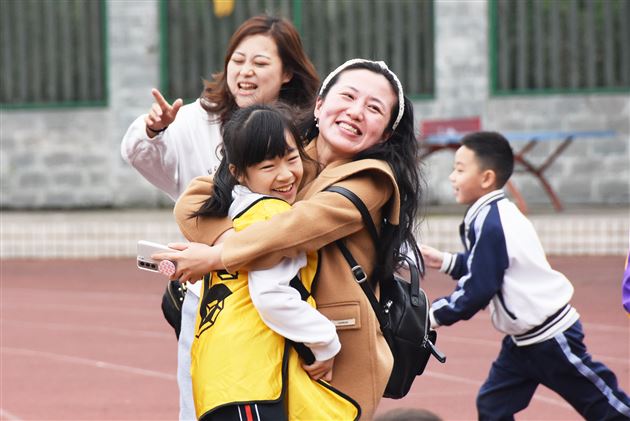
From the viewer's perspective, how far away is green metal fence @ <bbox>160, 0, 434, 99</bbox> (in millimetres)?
14297

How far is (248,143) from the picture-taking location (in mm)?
2959

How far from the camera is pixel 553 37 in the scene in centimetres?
1404

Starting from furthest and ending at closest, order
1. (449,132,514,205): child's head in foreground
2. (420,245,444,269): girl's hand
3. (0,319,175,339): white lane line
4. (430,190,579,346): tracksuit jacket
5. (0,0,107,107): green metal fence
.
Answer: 1. (0,0,107,107): green metal fence
2. (0,319,175,339): white lane line
3. (449,132,514,205): child's head in foreground
4. (420,245,444,269): girl's hand
5. (430,190,579,346): tracksuit jacket

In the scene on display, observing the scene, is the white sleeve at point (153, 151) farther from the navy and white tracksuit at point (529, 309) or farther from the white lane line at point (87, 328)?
the white lane line at point (87, 328)

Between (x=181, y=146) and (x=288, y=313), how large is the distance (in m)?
1.38

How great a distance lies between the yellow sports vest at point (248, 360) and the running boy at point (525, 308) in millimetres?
1634

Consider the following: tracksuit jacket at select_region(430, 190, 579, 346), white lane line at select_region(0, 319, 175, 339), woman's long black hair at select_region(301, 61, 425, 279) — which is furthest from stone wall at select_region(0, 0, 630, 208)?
woman's long black hair at select_region(301, 61, 425, 279)

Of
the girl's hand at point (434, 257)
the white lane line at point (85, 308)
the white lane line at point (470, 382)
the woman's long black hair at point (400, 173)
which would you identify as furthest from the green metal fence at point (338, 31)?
the woman's long black hair at point (400, 173)

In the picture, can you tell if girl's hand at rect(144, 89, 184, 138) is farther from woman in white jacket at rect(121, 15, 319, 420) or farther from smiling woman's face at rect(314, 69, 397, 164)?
smiling woman's face at rect(314, 69, 397, 164)

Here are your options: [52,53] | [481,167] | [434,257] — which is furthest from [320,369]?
[52,53]

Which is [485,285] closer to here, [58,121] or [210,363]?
[210,363]

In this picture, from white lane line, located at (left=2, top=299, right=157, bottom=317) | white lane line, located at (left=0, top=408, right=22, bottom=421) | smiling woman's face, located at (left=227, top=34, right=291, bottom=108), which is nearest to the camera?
smiling woman's face, located at (left=227, top=34, right=291, bottom=108)

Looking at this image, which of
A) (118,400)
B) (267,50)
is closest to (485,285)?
(267,50)

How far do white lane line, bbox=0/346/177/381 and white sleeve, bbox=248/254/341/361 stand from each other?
3.95 metres
